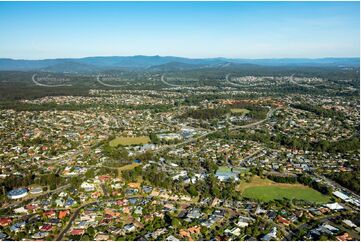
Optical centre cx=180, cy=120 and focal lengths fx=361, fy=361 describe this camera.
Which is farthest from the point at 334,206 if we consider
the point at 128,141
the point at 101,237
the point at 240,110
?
the point at 240,110

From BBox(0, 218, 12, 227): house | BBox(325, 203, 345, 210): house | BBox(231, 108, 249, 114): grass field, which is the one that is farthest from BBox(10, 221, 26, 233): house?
BBox(231, 108, 249, 114): grass field

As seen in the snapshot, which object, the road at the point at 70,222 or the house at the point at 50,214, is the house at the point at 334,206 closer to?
the road at the point at 70,222

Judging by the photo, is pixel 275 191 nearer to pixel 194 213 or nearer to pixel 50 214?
pixel 194 213

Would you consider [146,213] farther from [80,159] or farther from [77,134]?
[77,134]

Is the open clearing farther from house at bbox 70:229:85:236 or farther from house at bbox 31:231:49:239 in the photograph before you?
house at bbox 31:231:49:239

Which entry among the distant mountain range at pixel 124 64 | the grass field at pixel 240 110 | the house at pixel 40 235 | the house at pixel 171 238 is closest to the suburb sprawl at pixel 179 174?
the house at pixel 40 235

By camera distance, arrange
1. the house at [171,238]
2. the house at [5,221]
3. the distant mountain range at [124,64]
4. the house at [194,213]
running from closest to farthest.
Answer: the house at [171,238], the house at [5,221], the house at [194,213], the distant mountain range at [124,64]
